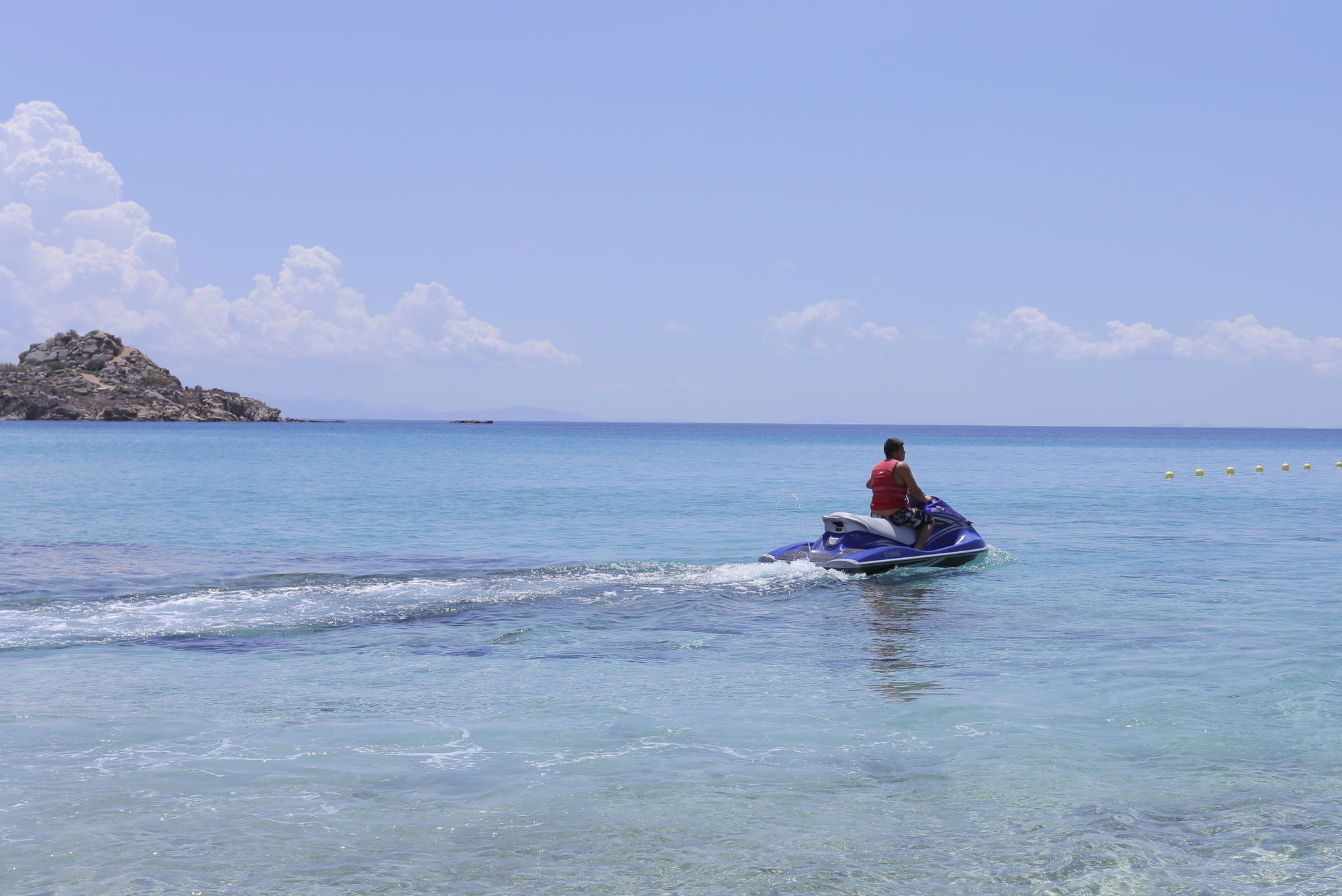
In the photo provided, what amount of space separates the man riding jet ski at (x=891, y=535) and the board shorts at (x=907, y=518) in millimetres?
10

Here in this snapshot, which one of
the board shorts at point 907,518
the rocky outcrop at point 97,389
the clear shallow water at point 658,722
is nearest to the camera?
the clear shallow water at point 658,722

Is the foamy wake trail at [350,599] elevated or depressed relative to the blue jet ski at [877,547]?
depressed

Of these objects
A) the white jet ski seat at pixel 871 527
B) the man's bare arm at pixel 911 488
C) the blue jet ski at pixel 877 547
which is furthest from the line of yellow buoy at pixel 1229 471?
the white jet ski seat at pixel 871 527

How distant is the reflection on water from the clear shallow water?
86 millimetres

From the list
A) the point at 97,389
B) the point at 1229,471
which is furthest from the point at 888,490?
the point at 97,389

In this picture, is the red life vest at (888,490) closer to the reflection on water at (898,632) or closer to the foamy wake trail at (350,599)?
the reflection on water at (898,632)

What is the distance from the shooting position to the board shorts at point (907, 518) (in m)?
17.0

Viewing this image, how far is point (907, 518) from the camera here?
17.1 meters

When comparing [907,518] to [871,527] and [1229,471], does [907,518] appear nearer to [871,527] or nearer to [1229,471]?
[871,527]

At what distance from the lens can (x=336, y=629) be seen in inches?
492

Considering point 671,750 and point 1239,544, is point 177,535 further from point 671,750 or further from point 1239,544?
point 1239,544

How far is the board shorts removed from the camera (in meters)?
17.0

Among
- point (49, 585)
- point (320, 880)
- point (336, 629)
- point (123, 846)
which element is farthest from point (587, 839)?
point (49, 585)

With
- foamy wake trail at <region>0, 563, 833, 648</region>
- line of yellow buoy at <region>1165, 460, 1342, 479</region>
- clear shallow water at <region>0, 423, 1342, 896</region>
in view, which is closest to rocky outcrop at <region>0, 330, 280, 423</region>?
line of yellow buoy at <region>1165, 460, 1342, 479</region>
